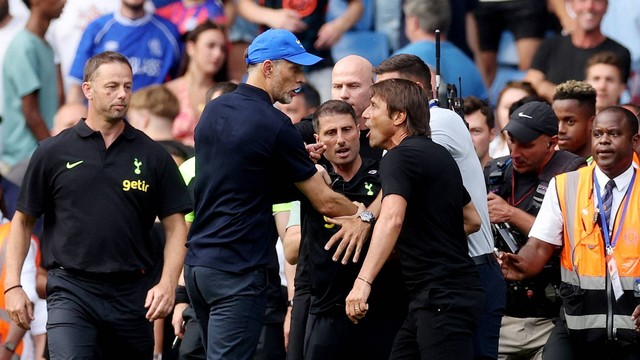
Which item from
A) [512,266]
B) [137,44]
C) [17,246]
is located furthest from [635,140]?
[137,44]

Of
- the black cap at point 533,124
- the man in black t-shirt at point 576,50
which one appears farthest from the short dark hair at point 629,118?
the man in black t-shirt at point 576,50

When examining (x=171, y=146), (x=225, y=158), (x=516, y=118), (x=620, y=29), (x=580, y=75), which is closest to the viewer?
(x=225, y=158)

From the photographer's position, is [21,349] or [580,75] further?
[580,75]

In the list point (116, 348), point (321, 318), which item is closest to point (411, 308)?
point (321, 318)

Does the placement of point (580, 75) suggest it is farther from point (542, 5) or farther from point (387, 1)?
point (387, 1)

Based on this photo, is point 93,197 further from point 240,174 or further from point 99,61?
point 240,174

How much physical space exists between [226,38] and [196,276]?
216 inches

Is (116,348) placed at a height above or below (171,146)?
below

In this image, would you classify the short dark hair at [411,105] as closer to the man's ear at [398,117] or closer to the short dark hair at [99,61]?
the man's ear at [398,117]

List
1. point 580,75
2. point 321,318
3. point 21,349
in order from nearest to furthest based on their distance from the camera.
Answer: point 321,318 → point 21,349 → point 580,75

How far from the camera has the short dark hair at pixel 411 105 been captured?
25.7ft

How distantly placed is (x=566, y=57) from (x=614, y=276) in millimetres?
4243

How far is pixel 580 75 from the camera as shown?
1225 centimetres

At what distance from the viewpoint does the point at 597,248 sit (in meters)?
8.60
